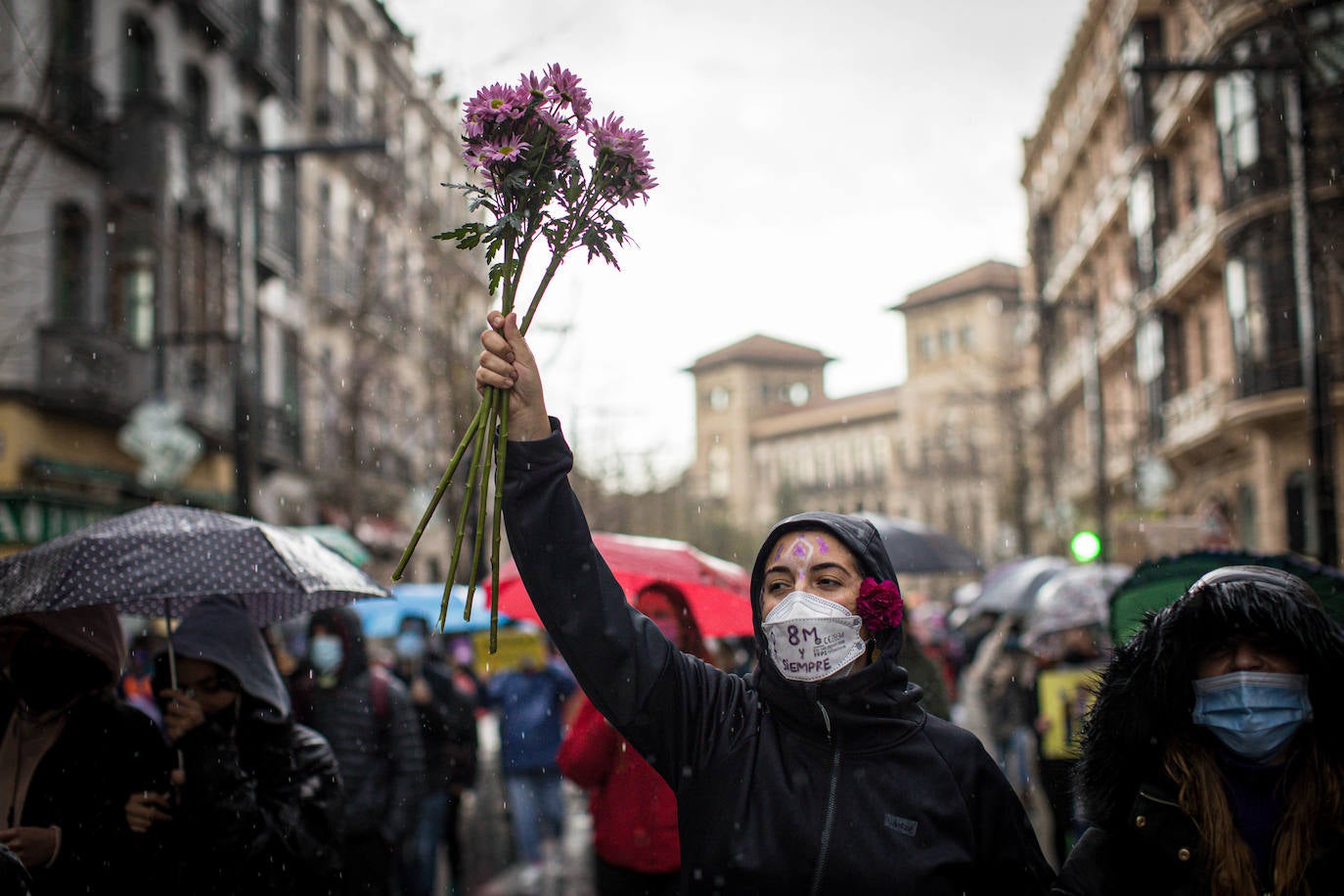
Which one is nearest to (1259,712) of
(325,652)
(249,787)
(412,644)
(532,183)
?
(532,183)

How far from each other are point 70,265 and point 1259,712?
62.4 feet

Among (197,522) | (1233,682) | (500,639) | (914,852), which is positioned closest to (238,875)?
(197,522)

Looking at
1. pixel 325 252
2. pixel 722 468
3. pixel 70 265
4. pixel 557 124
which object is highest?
pixel 325 252

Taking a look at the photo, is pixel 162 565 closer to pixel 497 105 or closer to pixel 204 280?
pixel 497 105

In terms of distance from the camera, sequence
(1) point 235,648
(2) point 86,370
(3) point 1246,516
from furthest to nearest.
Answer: (3) point 1246,516 → (2) point 86,370 → (1) point 235,648

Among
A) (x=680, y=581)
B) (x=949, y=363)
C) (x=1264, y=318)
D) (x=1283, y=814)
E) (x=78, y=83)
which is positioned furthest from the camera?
(x=949, y=363)

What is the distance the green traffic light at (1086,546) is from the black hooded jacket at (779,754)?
11.5m

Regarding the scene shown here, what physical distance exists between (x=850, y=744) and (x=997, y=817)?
369 mm

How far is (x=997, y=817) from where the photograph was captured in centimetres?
302

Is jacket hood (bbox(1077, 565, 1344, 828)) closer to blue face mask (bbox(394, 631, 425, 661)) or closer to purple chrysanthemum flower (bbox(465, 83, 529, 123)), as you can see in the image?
purple chrysanthemum flower (bbox(465, 83, 529, 123))

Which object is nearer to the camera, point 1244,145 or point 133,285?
point 133,285

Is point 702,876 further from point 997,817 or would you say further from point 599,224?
point 599,224

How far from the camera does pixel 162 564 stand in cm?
426

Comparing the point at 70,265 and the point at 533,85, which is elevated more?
the point at 70,265
